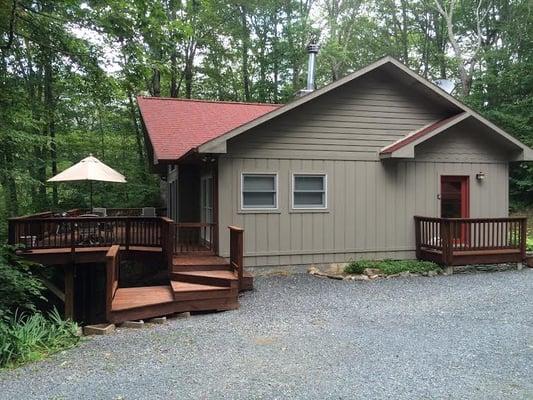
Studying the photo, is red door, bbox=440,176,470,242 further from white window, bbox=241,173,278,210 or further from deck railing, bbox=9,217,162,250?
deck railing, bbox=9,217,162,250

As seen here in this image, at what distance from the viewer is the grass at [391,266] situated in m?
9.66

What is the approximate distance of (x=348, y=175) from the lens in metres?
10.2

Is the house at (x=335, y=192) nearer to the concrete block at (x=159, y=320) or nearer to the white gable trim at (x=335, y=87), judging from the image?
the white gable trim at (x=335, y=87)

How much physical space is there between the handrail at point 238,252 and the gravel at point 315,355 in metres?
0.55

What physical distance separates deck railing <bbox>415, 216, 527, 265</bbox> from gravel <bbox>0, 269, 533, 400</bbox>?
83.8 inches

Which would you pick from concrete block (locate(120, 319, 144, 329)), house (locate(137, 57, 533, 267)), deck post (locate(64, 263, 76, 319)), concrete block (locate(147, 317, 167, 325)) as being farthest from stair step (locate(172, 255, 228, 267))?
deck post (locate(64, 263, 76, 319))

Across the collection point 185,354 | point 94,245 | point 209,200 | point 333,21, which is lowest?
point 185,354

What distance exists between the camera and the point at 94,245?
980 cm

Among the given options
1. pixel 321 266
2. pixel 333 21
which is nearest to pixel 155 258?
pixel 321 266

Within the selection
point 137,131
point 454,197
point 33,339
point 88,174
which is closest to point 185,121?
point 88,174

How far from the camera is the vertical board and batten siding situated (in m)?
9.62

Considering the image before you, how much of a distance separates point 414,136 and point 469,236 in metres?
2.57

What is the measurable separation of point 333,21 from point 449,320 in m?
23.6

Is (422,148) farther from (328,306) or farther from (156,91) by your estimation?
(156,91)
